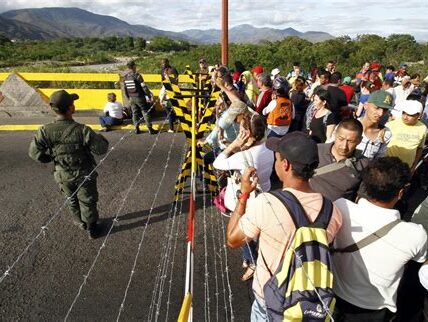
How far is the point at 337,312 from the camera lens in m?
2.26

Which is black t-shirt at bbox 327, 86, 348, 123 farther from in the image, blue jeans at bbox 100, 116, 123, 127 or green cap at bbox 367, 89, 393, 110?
blue jeans at bbox 100, 116, 123, 127

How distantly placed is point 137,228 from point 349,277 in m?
3.31

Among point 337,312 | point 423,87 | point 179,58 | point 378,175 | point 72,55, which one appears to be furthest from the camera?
point 72,55

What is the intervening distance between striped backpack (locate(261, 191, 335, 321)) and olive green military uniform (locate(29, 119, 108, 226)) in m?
2.95

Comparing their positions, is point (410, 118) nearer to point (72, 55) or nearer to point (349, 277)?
point (349, 277)

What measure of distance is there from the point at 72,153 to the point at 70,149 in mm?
62

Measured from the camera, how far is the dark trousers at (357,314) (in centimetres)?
218

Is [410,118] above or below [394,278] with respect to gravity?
above

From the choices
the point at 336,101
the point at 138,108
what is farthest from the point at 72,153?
the point at 138,108

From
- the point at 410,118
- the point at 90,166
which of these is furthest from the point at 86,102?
the point at 410,118

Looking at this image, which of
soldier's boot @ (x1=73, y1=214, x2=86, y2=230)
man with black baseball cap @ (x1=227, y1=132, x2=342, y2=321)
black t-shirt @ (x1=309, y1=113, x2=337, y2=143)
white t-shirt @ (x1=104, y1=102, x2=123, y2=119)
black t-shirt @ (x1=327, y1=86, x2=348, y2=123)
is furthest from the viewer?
white t-shirt @ (x1=104, y1=102, x2=123, y2=119)

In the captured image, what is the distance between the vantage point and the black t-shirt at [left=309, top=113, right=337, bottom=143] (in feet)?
14.6

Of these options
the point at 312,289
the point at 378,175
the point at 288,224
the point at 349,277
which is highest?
the point at 378,175

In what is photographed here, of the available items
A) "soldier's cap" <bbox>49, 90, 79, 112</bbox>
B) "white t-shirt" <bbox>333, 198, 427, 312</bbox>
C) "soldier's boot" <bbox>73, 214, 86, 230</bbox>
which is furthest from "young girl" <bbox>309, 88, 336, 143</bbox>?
"soldier's boot" <bbox>73, 214, 86, 230</bbox>
